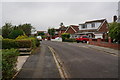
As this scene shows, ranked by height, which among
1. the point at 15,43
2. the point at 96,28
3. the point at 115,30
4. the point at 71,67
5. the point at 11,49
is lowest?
the point at 71,67

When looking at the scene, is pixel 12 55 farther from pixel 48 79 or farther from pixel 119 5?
pixel 119 5

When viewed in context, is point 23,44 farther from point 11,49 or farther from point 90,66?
point 11,49

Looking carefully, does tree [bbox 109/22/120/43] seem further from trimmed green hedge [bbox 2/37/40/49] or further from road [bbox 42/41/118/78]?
trimmed green hedge [bbox 2/37/40/49]

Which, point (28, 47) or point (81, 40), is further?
point (81, 40)

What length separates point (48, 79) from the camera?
7016 millimetres

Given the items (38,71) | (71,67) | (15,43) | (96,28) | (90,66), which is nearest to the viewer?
(38,71)

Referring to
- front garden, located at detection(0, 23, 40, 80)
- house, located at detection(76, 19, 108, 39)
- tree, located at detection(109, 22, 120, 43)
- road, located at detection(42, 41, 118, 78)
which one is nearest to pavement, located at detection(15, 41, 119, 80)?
road, located at detection(42, 41, 118, 78)

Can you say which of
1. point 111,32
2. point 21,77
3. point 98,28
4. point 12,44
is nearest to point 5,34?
point 12,44

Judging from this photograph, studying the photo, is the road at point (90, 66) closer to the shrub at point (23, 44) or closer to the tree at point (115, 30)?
the shrub at point (23, 44)

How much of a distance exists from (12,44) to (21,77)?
8897 millimetres

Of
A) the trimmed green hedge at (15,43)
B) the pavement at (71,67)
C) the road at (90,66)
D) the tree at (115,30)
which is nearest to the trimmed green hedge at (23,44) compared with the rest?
the trimmed green hedge at (15,43)

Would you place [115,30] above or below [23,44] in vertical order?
above

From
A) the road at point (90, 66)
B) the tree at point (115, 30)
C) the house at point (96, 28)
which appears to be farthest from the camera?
the house at point (96, 28)

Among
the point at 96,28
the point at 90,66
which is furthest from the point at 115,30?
the point at 96,28
